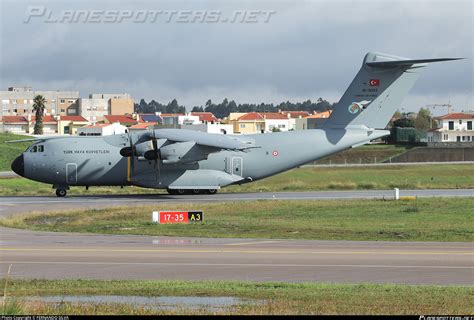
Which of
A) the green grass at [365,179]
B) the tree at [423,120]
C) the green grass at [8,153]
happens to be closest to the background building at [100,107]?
the tree at [423,120]

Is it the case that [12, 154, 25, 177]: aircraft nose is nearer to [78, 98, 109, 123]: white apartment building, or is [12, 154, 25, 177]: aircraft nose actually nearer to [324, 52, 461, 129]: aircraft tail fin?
[324, 52, 461, 129]: aircraft tail fin

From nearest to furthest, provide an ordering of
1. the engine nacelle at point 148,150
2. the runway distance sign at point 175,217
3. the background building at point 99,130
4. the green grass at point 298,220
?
the green grass at point 298,220 → the runway distance sign at point 175,217 → the engine nacelle at point 148,150 → the background building at point 99,130

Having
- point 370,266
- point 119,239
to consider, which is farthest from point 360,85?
point 370,266

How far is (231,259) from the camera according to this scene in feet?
79.4

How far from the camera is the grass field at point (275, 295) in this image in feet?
52.3

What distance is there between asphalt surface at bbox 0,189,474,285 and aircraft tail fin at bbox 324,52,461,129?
22.7 m

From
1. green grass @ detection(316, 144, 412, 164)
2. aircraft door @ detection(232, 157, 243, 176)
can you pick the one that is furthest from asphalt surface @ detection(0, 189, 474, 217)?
green grass @ detection(316, 144, 412, 164)

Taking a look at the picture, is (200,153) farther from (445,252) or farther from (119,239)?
(445,252)

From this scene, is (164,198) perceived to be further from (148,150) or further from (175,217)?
(175,217)

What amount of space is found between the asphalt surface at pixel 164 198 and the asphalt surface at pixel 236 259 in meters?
14.0

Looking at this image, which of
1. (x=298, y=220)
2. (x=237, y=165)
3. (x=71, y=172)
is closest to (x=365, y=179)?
(x=237, y=165)

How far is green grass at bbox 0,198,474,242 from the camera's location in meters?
31.3

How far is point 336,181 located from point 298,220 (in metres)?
21.8

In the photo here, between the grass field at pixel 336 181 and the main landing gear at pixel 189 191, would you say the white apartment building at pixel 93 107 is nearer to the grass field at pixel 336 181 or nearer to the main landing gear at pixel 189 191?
the grass field at pixel 336 181
